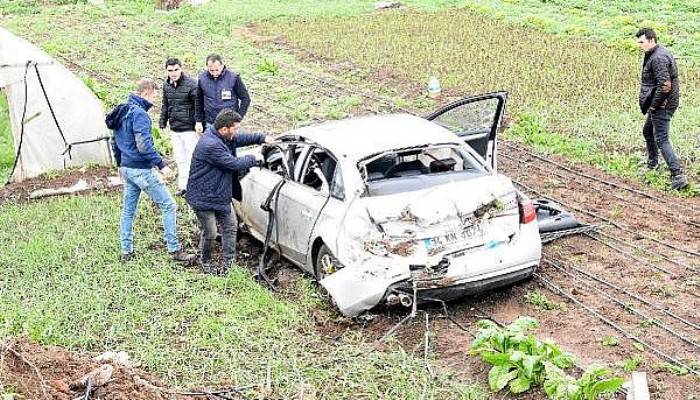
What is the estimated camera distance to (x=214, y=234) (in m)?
8.99

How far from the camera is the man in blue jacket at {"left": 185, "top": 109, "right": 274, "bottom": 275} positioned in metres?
8.52

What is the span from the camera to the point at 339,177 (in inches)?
313

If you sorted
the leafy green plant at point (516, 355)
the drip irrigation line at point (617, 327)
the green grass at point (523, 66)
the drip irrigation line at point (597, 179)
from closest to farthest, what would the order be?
1. the leafy green plant at point (516, 355)
2. the drip irrigation line at point (617, 327)
3. the drip irrigation line at point (597, 179)
4. the green grass at point (523, 66)

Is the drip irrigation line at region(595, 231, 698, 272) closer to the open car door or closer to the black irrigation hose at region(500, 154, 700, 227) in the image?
the black irrigation hose at region(500, 154, 700, 227)

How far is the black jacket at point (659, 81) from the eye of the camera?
35.4 ft

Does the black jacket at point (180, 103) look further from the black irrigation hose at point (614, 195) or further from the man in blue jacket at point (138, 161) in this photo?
the black irrigation hose at point (614, 195)

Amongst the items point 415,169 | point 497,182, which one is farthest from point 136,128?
point 497,182

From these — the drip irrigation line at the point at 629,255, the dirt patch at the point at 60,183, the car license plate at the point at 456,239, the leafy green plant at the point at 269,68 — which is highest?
the car license plate at the point at 456,239

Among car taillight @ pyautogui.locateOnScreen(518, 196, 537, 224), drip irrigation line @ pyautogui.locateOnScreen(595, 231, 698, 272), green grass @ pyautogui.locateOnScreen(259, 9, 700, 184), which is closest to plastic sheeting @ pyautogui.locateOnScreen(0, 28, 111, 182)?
green grass @ pyautogui.locateOnScreen(259, 9, 700, 184)

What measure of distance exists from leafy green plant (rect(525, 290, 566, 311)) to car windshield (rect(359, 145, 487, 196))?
118 centimetres

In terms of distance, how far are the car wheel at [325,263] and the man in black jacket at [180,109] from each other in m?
3.38

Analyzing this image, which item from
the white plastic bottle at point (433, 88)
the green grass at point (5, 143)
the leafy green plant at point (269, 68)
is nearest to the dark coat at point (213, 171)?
the green grass at point (5, 143)

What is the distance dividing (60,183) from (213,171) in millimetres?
4110

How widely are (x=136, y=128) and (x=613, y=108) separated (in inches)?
325
